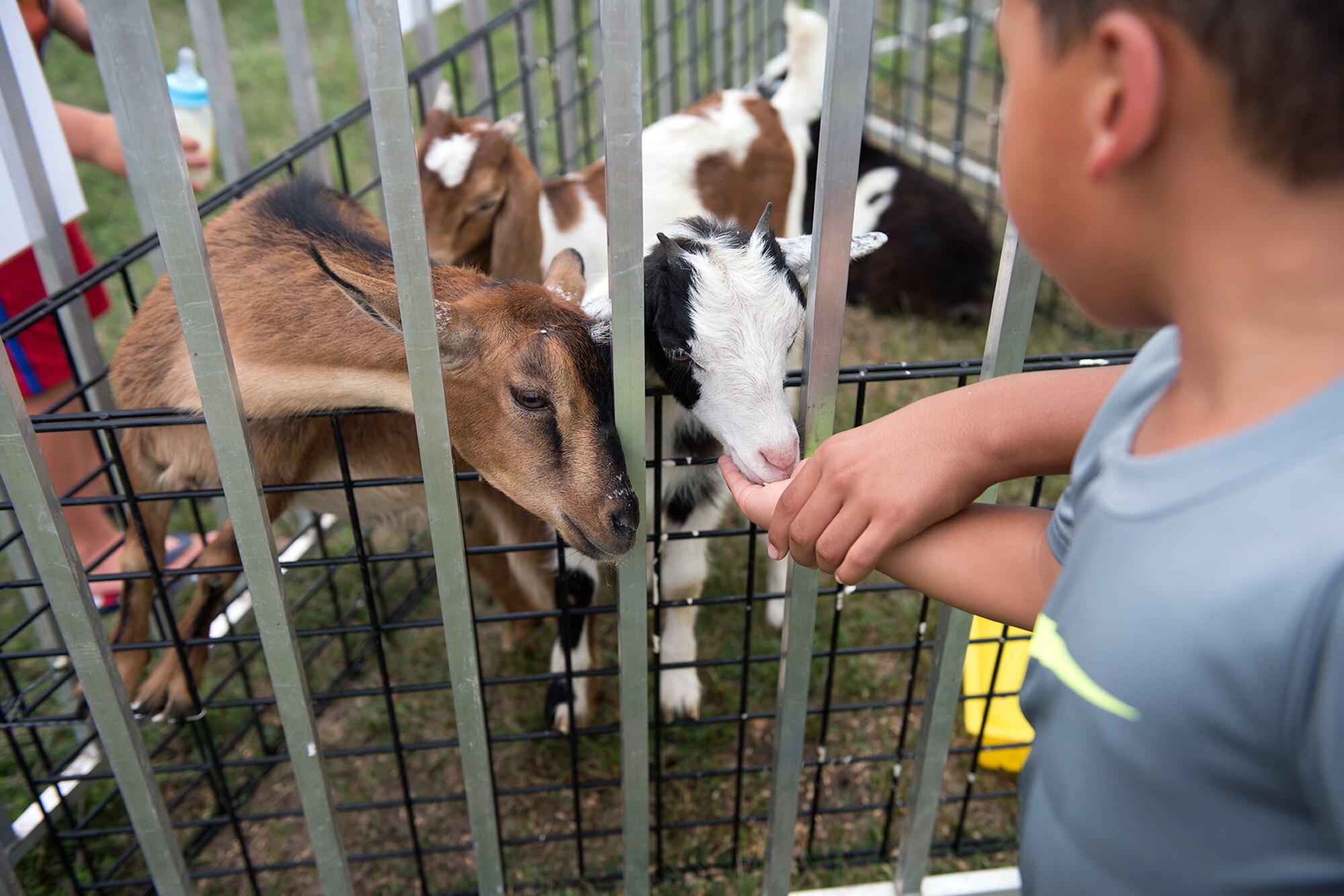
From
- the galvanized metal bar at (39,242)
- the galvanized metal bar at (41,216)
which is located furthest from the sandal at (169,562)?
the galvanized metal bar at (41,216)

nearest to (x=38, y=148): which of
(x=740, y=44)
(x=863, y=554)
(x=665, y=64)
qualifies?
(x=863, y=554)

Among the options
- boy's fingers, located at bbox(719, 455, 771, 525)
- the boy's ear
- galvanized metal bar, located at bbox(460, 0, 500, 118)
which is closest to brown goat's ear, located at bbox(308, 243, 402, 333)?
boy's fingers, located at bbox(719, 455, 771, 525)

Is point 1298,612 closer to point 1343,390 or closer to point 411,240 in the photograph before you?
point 1343,390

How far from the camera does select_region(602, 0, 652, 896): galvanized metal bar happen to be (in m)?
0.93

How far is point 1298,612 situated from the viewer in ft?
1.68

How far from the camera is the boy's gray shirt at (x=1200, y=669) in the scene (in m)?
0.52

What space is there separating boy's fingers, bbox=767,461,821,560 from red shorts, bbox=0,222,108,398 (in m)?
2.15

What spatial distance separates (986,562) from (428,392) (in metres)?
0.62

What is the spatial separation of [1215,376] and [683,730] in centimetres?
190

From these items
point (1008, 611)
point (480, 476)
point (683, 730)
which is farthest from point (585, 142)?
point (1008, 611)

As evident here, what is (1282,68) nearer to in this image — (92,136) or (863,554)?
(863,554)

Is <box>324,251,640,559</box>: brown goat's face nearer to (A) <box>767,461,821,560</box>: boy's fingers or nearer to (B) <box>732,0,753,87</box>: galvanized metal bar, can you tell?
(A) <box>767,461,821,560</box>: boy's fingers

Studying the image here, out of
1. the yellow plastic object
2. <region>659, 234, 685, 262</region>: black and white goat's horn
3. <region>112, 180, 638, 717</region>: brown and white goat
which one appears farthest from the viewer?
the yellow plastic object

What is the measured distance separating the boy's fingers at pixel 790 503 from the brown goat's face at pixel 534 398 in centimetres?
30
